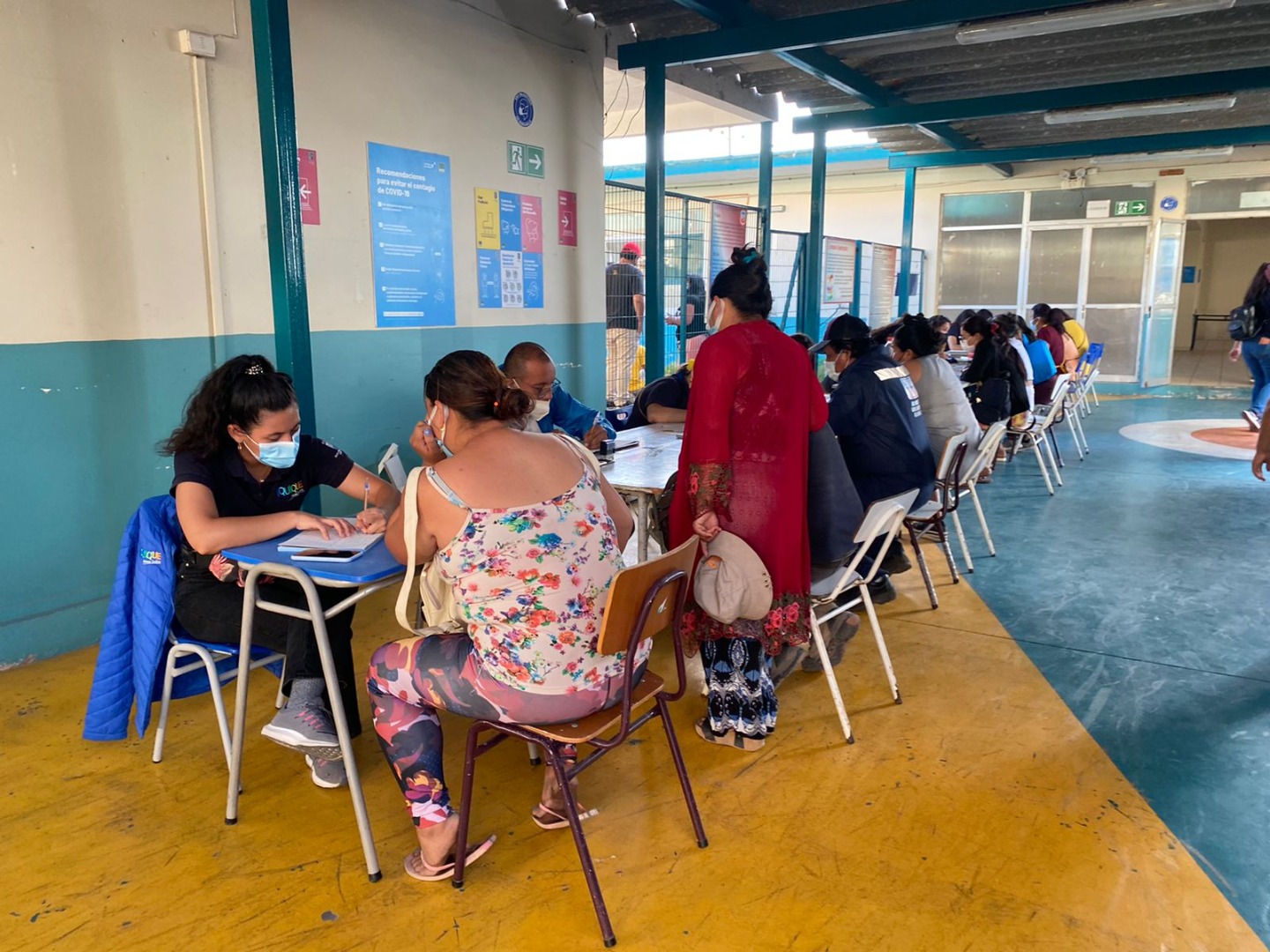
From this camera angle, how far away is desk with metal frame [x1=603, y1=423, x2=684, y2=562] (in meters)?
3.10

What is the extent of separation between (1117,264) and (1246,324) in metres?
4.92

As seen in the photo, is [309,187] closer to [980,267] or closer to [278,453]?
[278,453]

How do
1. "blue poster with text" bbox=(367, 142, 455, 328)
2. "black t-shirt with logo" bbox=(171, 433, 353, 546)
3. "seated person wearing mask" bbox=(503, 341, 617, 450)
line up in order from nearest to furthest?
"black t-shirt with logo" bbox=(171, 433, 353, 546)
"seated person wearing mask" bbox=(503, 341, 617, 450)
"blue poster with text" bbox=(367, 142, 455, 328)

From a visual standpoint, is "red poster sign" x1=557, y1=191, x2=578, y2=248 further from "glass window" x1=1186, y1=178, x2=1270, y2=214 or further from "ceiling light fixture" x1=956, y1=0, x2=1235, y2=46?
"glass window" x1=1186, y1=178, x2=1270, y2=214

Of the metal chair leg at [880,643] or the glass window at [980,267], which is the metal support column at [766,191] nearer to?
the metal chair leg at [880,643]

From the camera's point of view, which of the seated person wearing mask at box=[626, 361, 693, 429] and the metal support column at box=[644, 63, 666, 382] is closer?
the seated person wearing mask at box=[626, 361, 693, 429]

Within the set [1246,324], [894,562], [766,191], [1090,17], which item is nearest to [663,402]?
[894,562]

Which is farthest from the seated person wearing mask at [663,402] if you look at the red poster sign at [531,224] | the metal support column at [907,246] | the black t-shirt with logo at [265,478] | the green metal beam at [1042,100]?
the metal support column at [907,246]

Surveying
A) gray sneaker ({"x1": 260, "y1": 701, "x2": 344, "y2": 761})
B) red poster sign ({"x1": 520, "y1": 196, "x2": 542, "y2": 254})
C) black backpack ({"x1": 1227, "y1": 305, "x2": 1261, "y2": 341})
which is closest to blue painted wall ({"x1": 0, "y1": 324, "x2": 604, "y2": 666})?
gray sneaker ({"x1": 260, "y1": 701, "x2": 344, "y2": 761})

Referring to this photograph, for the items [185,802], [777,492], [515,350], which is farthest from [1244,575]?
[185,802]

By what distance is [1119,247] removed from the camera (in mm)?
11961

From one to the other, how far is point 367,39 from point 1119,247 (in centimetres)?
1096

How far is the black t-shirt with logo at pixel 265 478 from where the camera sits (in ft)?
7.86

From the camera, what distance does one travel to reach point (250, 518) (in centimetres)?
232
